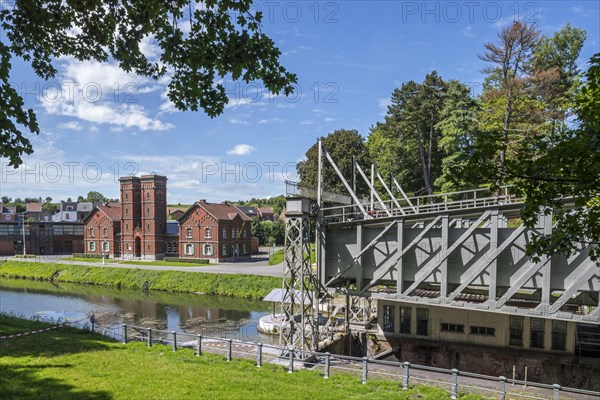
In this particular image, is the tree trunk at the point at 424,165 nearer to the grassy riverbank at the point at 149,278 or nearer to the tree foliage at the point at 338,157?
the tree foliage at the point at 338,157

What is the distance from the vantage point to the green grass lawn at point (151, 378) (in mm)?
9742

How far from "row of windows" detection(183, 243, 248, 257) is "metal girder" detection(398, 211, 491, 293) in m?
45.8

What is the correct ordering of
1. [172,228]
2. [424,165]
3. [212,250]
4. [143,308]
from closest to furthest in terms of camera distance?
[143,308]
[424,165]
[212,250]
[172,228]

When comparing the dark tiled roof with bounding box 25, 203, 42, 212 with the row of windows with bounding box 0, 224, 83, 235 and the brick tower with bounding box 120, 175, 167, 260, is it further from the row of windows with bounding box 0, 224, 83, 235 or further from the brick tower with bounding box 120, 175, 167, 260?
the brick tower with bounding box 120, 175, 167, 260

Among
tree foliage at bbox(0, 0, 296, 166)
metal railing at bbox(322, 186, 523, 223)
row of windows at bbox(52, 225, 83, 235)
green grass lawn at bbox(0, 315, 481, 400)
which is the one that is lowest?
row of windows at bbox(52, 225, 83, 235)

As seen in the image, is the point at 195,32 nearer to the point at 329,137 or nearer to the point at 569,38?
the point at 329,137

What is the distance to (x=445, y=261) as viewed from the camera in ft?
54.5

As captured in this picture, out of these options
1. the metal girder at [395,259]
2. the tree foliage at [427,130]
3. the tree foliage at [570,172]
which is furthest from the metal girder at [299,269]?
the tree foliage at [427,130]

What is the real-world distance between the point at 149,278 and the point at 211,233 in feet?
45.8

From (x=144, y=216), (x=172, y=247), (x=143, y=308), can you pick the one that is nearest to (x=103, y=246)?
(x=144, y=216)

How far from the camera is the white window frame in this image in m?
59.7

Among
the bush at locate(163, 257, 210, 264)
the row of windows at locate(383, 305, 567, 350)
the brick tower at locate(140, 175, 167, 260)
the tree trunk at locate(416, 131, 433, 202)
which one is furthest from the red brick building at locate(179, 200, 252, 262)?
the row of windows at locate(383, 305, 567, 350)

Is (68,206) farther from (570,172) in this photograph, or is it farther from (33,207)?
(570,172)

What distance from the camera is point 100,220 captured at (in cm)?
7000
